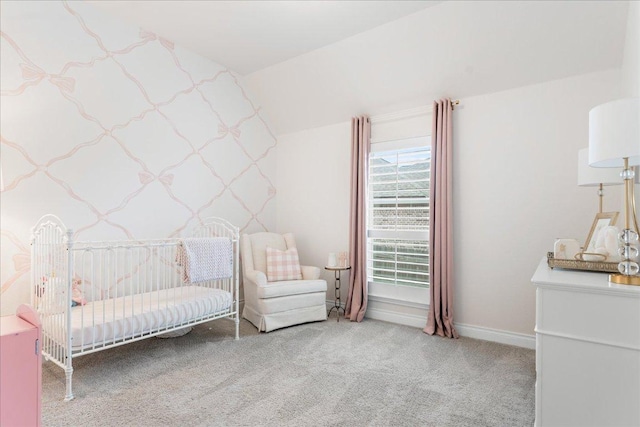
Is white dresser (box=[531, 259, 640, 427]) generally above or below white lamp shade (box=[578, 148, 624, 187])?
below

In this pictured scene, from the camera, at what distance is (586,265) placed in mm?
1615

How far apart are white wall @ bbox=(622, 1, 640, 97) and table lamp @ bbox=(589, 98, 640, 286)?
0.66 metres

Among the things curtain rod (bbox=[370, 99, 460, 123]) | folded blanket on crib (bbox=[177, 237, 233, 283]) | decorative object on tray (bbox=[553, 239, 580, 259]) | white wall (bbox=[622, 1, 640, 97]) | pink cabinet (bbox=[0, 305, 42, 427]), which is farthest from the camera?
curtain rod (bbox=[370, 99, 460, 123])

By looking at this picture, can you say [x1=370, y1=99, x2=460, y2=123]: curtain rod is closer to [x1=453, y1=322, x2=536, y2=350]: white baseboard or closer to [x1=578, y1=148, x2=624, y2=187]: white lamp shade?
[x1=578, y1=148, x2=624, y2=187]: white lamp shade

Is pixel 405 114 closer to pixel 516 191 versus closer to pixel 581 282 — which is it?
pixel 516 191

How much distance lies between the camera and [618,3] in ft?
7.52

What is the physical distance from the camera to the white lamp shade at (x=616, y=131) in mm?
1295

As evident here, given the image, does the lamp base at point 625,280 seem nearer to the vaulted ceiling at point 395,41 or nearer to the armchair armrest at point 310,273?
the vaulted ceiling at point 395,41

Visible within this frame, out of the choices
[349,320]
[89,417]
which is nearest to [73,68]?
[89,417]

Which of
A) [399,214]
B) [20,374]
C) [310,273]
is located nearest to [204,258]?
[310,273]

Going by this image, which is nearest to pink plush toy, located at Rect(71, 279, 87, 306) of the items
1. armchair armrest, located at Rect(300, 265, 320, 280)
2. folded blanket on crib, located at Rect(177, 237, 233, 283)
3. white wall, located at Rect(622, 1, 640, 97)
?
folded blanket on crib, located at Rect(177, 237, 233, 283)

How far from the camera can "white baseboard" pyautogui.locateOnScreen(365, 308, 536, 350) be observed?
2912mm

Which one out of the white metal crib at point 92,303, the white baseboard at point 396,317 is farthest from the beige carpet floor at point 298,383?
the white baseboard at point 396,317

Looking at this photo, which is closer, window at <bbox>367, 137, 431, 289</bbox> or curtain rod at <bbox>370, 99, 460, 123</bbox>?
curtain rod at <bbox>370, 99, 460, 123</bbox>
